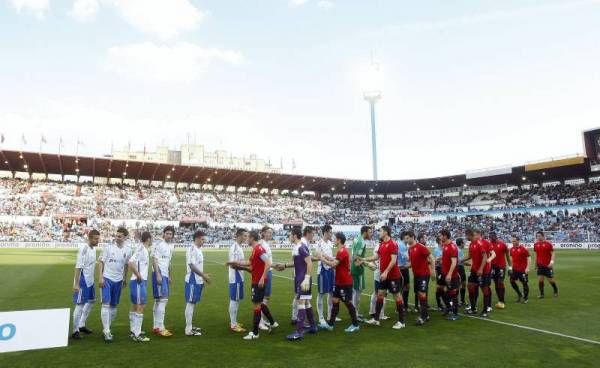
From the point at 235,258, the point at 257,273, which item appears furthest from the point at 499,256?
the point at 235,258

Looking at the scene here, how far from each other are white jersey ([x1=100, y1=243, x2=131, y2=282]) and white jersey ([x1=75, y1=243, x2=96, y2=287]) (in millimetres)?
376

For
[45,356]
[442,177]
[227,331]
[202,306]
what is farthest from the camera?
[442,177]

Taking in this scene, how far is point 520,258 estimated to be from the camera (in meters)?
12.9

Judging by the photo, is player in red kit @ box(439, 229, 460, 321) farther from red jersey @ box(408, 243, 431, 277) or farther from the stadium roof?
the stadium roof

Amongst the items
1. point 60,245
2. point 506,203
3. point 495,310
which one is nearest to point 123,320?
point 495,310

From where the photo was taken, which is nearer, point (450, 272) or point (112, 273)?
point (112, 273)

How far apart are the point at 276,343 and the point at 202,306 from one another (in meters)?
4.78

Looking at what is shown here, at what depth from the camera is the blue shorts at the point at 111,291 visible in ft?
26.6

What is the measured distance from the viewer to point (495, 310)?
11.3 m

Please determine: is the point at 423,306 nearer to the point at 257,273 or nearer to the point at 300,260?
the point at 300,260

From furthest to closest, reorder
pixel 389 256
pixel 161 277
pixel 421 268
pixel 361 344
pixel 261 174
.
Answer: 1. pixel 261 174
2. pixel 421 268
3. pixel 389 256
4. pixel 161 277
5. pixel 361 344

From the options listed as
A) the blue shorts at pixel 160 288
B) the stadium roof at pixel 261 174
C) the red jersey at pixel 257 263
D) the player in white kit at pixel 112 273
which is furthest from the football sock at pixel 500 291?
the stadium roof at pixel 261 174

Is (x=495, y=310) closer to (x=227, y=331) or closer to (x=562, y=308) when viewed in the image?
(x=562, y=308)

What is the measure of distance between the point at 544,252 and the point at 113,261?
1301 cm
